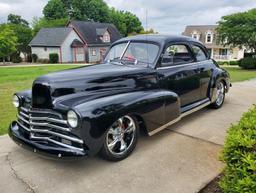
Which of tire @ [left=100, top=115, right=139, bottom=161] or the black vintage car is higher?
the black vintage car

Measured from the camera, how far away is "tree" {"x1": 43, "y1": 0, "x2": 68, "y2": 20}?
55.2 meters

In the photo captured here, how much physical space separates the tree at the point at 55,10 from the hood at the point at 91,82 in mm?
55086

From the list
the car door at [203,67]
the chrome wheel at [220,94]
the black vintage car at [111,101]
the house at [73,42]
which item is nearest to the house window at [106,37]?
the house at [73,42]

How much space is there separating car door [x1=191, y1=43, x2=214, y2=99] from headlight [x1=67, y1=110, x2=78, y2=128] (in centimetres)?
327

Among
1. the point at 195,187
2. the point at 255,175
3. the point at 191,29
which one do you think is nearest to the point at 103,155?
the point at 195,187

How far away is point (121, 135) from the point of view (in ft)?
12.4

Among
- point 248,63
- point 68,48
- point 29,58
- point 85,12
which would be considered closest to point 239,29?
point 248,63

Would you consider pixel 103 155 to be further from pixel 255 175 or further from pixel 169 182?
pixel 255 175

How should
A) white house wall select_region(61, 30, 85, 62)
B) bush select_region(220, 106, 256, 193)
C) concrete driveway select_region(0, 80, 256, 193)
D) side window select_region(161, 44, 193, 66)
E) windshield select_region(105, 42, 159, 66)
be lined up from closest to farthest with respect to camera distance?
bush select_region(220, 106, 256, 193), concrete driveway select_region(0, 80, 256, 193), windshield select_region(105, 42, 159, 66), side window select_region(161, 44, 193, 66), white house wall select_region(61, 30, 85, 62)

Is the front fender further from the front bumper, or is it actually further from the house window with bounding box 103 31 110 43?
the house window with bounding box 103 31 110 43

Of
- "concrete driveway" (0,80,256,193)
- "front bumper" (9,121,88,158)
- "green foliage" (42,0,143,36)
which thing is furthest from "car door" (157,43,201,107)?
"green foliage" (42,0,143,36)

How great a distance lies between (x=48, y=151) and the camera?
3225 millimetres

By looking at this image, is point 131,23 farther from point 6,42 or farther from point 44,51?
point 6,42

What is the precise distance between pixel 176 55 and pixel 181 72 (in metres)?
0.39
